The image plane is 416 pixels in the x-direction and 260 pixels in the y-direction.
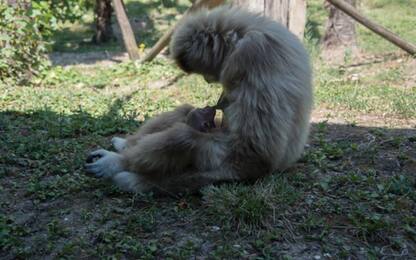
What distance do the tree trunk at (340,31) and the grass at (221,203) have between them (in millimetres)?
5232

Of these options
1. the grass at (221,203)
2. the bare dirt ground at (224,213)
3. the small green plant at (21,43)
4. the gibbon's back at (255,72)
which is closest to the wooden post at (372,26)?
the grass at (221,203)

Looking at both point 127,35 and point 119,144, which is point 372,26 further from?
point 119,144

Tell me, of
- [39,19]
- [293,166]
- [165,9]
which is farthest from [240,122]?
[165,9]

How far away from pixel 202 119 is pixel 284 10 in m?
2.51

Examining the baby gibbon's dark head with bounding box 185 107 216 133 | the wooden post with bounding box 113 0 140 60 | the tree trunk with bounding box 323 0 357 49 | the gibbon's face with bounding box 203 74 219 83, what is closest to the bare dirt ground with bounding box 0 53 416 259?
the baby gibbon's dark head with bounding box 185 107 216 133

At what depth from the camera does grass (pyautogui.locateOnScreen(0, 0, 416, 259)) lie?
375cm

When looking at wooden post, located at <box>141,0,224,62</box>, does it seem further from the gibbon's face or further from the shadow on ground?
the shadow on ground

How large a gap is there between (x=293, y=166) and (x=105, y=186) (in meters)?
1.81

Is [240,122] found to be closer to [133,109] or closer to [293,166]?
[293,166]

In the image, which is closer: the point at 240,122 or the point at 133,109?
the point at 240,122

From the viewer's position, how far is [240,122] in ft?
14.4

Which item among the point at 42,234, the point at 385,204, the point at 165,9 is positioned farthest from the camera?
the point at 165,9

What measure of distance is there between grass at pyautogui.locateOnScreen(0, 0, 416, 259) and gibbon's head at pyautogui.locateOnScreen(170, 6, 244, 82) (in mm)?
1105

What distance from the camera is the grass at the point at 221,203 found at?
3754mm
